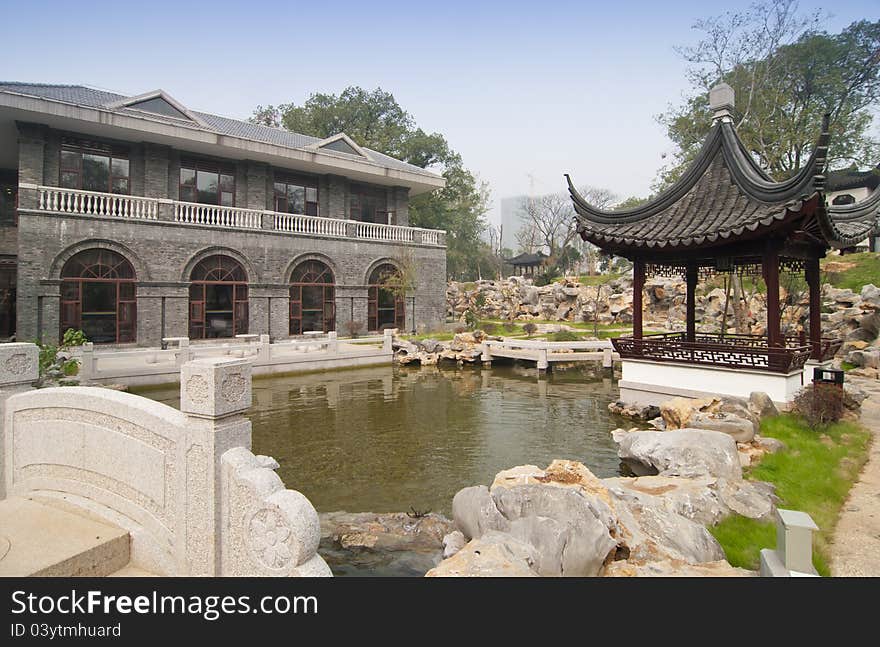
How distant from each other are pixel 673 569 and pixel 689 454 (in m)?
2.64

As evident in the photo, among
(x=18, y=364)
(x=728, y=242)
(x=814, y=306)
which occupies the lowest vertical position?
(x=18, y=364)

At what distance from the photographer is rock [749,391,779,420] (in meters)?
7.78

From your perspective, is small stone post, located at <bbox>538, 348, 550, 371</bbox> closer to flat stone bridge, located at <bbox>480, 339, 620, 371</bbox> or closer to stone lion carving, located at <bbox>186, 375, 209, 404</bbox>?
flat stone bridge, located at <bbox>480, 339, 620, 371</bbox>

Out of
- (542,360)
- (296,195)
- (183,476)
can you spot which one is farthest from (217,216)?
(183,476)

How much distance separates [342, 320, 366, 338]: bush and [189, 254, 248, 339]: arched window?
4.20 meters

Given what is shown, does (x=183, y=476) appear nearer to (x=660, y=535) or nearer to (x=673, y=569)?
(x=673, y=569)

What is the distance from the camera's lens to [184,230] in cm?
1739

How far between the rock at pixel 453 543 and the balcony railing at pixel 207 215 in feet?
55.1

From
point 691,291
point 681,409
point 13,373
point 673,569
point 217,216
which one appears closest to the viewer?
point 673,569

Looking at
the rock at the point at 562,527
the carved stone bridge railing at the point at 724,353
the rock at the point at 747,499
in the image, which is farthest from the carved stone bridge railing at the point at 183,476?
the carved stone bridge railing at the point at 724,353

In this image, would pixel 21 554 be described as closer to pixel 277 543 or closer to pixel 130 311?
pixel 277 543

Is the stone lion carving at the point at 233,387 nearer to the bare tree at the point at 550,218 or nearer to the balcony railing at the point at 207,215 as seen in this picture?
the balcony railing at the point at 207,215

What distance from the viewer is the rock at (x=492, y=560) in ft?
9.66

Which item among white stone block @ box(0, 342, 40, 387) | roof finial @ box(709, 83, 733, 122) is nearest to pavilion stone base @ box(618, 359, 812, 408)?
roof finial @ box(709, 83, 733, 122)
